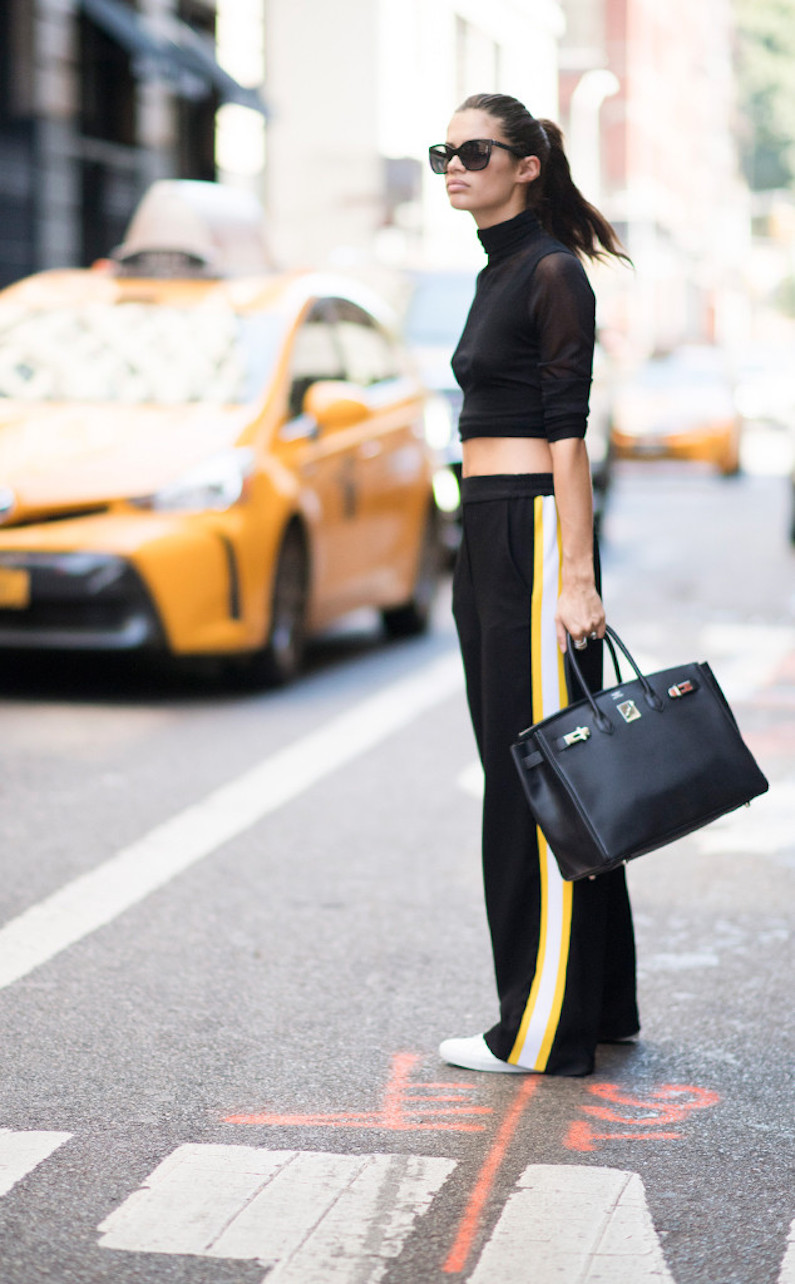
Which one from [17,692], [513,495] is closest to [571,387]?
[513,495]

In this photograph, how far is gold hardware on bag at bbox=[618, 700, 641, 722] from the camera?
12.8ft

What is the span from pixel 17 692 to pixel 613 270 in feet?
16.3

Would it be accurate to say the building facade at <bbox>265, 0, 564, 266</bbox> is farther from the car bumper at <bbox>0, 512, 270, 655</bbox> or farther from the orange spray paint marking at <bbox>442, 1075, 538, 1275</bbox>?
the orange spray paint marking at <bbox>442, 1075, 538, 1275</bbox>

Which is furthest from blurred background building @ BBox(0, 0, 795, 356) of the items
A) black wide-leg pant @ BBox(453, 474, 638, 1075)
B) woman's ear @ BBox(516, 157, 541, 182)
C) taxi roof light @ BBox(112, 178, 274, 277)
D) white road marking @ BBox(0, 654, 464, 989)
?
taxi roof light @ BBox(112, 178, 274, 277)

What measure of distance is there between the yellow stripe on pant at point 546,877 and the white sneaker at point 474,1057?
33 millimetres

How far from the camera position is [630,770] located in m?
3.87

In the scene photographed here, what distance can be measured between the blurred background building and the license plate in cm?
271

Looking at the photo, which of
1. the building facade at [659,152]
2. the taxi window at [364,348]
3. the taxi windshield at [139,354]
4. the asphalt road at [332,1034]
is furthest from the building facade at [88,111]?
the building facade at [659,152]

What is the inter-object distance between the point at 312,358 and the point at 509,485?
18.2ft

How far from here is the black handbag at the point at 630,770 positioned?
3.84 meters

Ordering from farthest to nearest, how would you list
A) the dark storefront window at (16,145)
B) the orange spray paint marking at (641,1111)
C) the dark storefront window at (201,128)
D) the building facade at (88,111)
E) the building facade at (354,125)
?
the building facade at (354,125), the dark storefront window at (201,128), the building facade at (88,111), the dark storefront window at (16,145), the orange spray paint marking at (641,1111)

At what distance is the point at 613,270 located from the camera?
450cm

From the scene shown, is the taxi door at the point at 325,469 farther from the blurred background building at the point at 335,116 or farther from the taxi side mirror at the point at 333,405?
the blurred background building at the point at 335,116

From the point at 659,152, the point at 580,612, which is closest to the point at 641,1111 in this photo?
the point at 580,612
